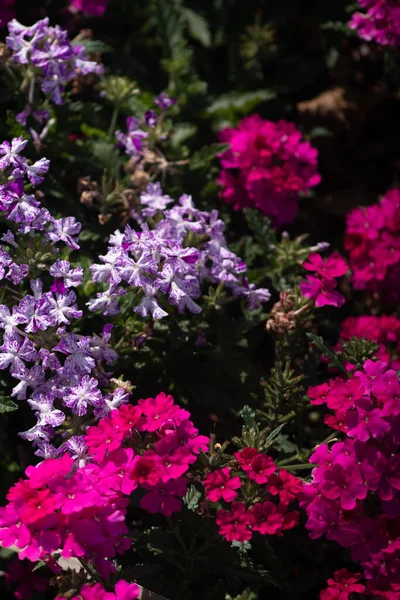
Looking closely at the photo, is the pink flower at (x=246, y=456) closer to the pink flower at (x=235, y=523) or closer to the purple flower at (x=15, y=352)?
the pink flower at (x=235, y=523)

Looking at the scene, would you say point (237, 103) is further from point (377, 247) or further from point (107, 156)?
point (377, 247)

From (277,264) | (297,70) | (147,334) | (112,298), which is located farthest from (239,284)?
(297,70)

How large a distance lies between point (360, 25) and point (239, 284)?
1227mm

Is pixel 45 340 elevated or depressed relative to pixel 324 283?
depressed

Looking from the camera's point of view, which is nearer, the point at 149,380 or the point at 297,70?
the point at 149,380

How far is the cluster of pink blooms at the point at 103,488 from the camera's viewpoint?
5.31 ft

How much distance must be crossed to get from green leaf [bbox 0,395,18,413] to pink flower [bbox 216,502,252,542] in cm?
58

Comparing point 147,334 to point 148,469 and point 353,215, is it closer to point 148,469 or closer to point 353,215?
point 148,469

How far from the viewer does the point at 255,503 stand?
1.88 m

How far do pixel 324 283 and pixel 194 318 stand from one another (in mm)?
417

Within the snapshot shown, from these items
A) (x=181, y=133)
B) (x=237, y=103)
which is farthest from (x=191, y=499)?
(x=237, y=103)

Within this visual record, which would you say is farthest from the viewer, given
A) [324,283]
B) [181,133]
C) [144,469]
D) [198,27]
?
[198,27]

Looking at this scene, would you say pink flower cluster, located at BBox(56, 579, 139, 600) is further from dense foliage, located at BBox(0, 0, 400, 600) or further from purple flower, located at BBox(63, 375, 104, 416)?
purple flower, located at BBox(63, 375, 104, 416)

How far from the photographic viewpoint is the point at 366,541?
6.18ft
